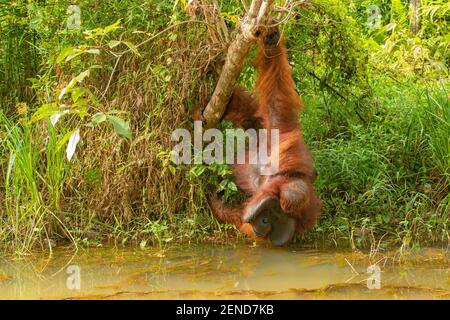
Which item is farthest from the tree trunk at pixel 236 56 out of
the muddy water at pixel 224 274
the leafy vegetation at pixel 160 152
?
the muddy water at pixel 224 274

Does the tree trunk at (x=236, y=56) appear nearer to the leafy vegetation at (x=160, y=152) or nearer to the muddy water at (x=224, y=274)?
the leafy vegetation at (x=160, y=152)

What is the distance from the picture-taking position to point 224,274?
3.71m

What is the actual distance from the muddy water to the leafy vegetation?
222 mm

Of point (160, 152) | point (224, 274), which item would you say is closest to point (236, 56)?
point (160, 152)

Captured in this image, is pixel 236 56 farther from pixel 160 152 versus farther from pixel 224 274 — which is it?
pixel 224 274

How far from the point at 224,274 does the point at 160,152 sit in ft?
3.28

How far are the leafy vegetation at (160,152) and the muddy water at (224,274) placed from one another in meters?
0.22

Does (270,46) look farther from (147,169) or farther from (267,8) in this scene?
(147,169)

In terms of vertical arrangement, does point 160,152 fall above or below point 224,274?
above

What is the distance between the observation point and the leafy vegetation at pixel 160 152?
4.43 metres

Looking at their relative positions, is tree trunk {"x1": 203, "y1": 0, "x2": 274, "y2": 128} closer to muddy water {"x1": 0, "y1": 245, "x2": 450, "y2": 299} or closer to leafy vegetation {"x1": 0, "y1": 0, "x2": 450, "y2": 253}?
leafy vegetation {"x1": 0, "y1": 0, "x2": 450, "y2": 253}

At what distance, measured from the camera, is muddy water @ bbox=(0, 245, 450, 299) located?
10.8 ft

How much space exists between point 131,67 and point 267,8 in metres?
1.36

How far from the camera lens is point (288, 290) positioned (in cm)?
332
